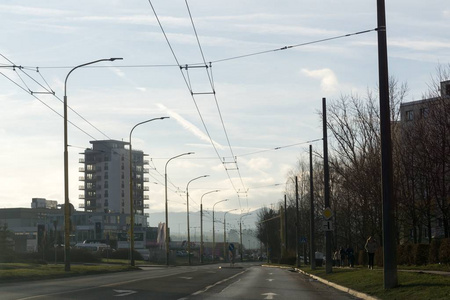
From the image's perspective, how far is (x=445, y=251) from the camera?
99.8 ft

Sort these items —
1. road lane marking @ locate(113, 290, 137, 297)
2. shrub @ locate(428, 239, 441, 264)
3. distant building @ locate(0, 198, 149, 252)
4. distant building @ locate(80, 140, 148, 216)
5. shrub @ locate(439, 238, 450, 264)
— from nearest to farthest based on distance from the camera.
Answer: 1. road lane marking @ locate(113, 290, 137, 297)
2. shrub @ locate(439, 238, 450, 264)
3. shrub @ locate(428, 239, 441, 264)
4. distant building @ locate(0, 198, 149, 252)
5. distant building @ locate(80, 140, 148, 216)

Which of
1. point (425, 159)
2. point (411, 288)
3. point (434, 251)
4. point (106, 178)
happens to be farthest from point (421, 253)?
point (106, 178)

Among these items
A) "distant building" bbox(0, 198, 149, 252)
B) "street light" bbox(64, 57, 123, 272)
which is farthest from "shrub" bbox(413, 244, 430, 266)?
"distant building" bbox(0, 198, 149, 252)

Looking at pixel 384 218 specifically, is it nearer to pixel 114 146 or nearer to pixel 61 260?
pixel 61 260

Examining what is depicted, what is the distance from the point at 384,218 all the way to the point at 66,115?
22.7 m

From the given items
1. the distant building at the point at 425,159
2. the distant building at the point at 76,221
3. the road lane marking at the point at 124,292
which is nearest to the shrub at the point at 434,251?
the distant building at the point at 425,159

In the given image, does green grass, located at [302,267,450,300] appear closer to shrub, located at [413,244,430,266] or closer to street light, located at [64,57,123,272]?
shrub, located at [413,244,430,266]

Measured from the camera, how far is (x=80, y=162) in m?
181

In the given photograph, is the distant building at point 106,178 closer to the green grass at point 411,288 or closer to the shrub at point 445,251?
the shrub at point 445,251

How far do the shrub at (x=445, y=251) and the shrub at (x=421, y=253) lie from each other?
2962mm

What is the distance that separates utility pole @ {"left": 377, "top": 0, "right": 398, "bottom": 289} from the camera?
19.8m

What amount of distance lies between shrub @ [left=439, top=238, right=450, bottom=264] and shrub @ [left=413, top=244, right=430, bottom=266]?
296cm

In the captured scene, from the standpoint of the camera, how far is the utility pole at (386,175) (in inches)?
779

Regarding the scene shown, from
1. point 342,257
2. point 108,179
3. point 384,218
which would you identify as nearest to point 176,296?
point 384,218
